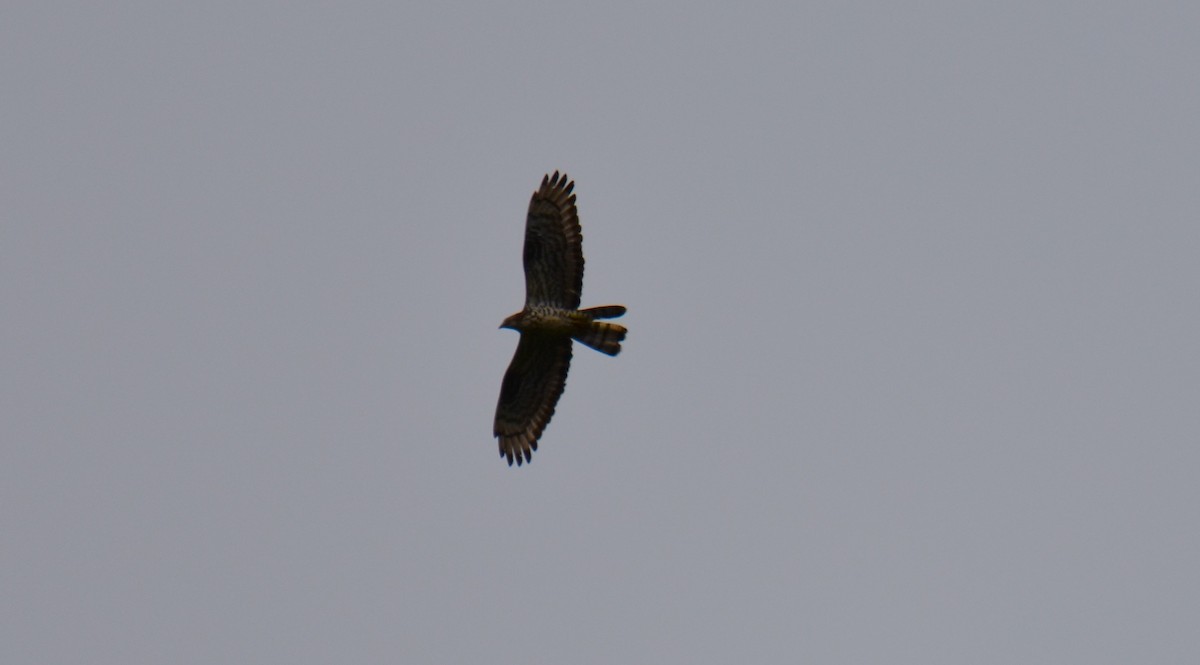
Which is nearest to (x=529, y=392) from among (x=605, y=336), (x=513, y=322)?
(x=513, y=322)

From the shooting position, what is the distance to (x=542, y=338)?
82.9 ft

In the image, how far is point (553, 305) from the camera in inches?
980

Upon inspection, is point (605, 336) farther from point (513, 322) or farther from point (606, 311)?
point (513, 322)

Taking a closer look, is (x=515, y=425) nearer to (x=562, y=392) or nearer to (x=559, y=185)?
(x=562, y=392)

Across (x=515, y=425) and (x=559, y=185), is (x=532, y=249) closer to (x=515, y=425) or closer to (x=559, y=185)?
(x=559, y=185)

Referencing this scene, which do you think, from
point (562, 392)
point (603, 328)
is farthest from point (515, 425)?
point (603, 328)

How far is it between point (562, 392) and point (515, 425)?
808mm

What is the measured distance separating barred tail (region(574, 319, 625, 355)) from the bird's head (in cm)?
91

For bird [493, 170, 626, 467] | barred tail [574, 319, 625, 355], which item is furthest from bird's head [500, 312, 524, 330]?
barred tail [574, 319, 625, 355]

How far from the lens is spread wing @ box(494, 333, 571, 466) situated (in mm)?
25609

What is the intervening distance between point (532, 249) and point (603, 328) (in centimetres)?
147

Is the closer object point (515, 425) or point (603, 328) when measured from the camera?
point (603, 328)

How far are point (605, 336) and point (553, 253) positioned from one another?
136cm

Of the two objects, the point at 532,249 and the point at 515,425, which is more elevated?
the point at 532,249
